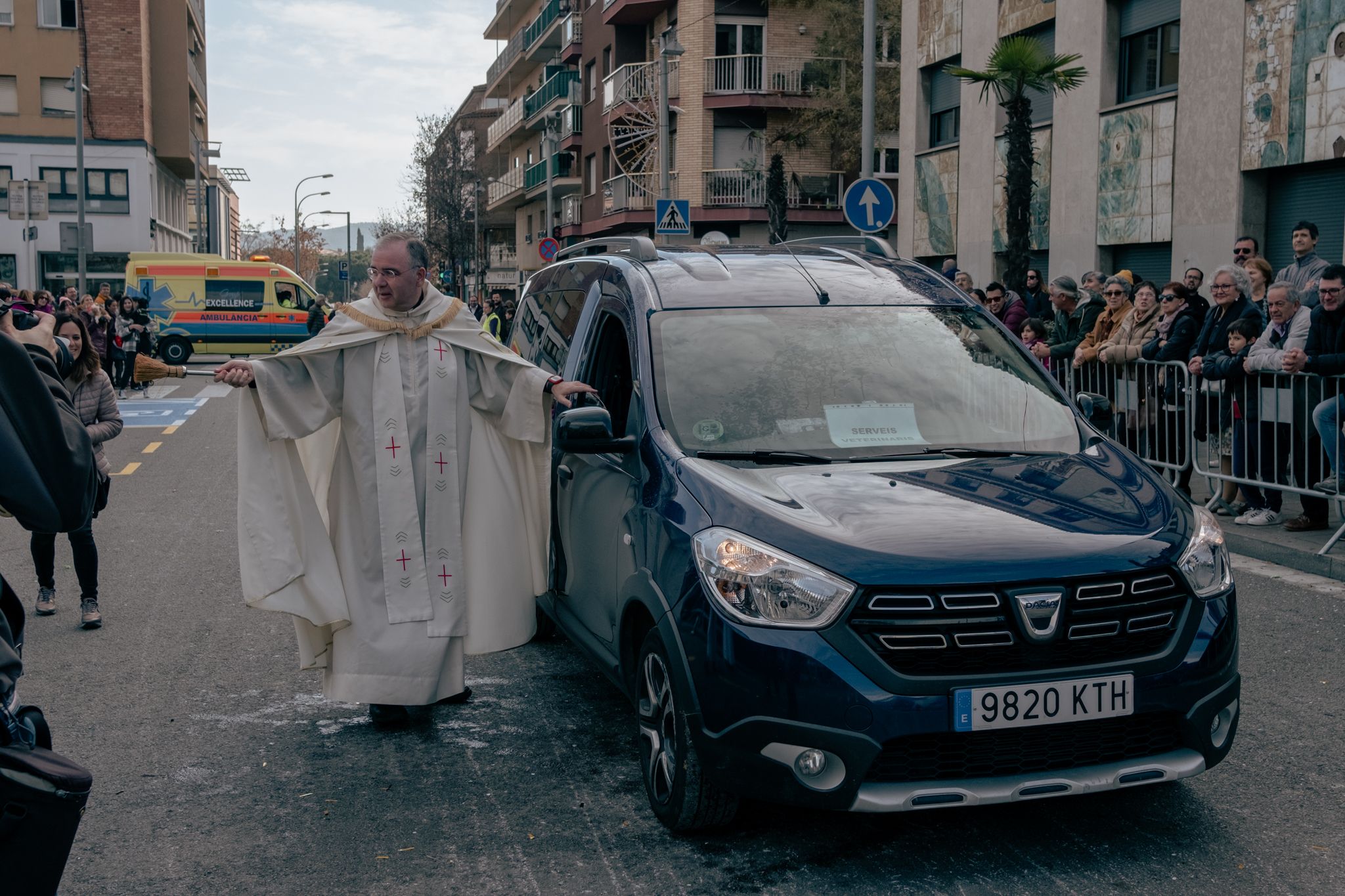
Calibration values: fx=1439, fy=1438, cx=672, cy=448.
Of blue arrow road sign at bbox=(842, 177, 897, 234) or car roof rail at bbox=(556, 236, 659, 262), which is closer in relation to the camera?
car roof rail at bbox=(556, 236, 659, 262)

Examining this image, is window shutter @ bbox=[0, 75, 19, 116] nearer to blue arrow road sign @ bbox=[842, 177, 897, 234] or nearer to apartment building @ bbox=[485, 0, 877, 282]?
apartment building @ bbox=[485, 0, 877, 282]

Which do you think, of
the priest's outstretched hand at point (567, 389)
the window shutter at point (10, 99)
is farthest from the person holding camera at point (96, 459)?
the window shutter at point (10, 99)

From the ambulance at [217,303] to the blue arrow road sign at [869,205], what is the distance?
910 inches

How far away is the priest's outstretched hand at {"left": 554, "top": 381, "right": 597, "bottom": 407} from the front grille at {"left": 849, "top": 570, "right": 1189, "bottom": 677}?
6.06ft

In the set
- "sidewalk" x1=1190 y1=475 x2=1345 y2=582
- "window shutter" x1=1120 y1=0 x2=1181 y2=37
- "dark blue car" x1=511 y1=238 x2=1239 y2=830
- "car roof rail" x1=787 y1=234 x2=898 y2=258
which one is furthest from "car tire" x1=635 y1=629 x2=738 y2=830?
"window shutter" x1=1120 y1=0 x2=1181 y2=37

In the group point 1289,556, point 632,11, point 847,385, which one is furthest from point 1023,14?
point 632,11

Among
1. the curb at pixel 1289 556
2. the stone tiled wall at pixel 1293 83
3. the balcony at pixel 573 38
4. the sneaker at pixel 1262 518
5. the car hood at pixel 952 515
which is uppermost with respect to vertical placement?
the balcony at pixel 573 38

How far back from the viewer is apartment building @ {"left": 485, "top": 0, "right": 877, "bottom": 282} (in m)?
43.3

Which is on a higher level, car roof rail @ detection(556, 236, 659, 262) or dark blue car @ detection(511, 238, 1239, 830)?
car roof rail @ detection(556, 236, 659, 262)

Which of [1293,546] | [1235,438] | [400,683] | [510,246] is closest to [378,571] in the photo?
[400,683]

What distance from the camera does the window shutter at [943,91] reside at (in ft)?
89.9

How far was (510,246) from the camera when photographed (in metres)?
82.1

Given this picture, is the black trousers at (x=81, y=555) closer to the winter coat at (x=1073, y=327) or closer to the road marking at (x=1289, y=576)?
the road marking at (x=1289, y=576)

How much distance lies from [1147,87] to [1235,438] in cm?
1196
